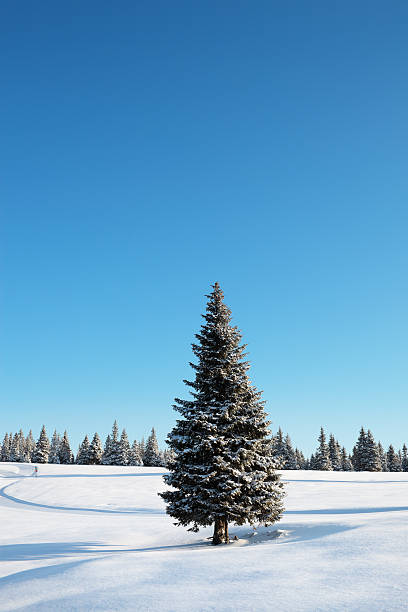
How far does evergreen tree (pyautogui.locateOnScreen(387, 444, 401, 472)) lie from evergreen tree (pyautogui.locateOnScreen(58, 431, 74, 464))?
71.8 m

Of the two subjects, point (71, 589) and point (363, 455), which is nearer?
point (71, 589)

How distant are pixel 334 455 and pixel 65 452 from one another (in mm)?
60941

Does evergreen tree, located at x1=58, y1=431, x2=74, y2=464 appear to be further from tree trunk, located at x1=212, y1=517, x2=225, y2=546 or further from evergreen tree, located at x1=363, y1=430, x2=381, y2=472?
tree trunk, located at x1=212, y1=517, x2=225, y2=546

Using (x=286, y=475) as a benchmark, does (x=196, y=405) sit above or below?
above

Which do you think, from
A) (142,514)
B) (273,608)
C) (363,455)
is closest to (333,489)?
(142,514)

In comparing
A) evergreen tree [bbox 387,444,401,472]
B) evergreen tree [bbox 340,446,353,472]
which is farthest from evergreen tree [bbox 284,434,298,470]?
evergreen tree [bbox 387,444,401,472]

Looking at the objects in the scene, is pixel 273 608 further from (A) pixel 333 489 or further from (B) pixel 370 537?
(A) pixel 333 489

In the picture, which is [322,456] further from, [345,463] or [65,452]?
[65,452]

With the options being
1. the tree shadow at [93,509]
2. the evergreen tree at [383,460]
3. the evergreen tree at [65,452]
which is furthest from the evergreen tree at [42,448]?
the evergreen tree at [383,460]

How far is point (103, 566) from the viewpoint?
10297mm

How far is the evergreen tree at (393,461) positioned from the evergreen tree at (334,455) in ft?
45.3

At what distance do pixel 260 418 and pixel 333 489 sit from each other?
24241 millimetres

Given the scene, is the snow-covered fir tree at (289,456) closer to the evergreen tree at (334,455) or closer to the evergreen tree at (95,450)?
the evergreen tree at (334,455)

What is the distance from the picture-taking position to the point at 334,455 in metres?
89.1
